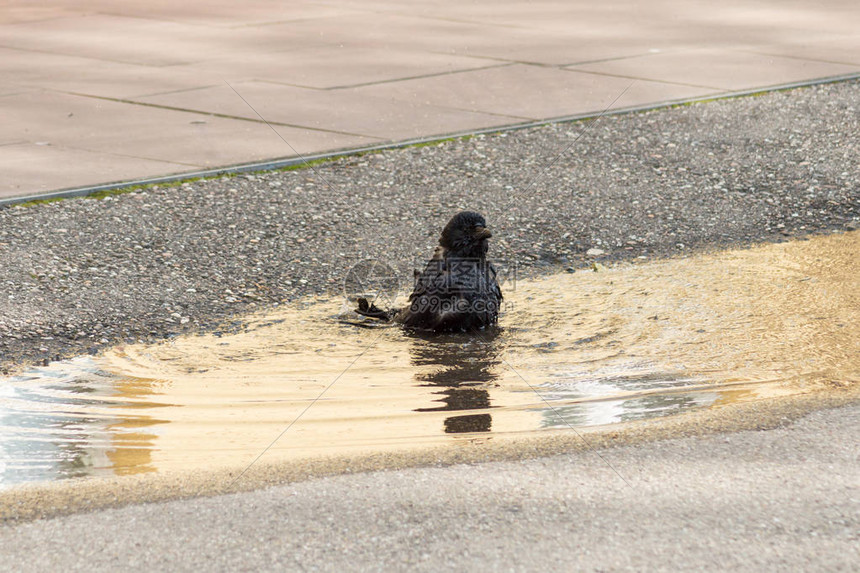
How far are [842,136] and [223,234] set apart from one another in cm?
523

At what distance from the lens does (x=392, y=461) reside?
407cm

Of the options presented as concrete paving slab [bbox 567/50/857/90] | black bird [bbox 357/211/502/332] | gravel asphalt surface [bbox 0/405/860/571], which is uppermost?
concrete paving slab [bbox 567/50/857/90]

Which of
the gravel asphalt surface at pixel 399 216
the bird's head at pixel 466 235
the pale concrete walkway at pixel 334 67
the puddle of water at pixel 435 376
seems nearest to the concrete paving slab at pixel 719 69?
the pale concrete walkway at pixel 334 67

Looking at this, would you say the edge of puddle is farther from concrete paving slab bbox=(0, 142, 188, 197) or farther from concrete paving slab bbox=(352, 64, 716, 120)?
concrete paving slab bbox=(352, 64, 716, 120)

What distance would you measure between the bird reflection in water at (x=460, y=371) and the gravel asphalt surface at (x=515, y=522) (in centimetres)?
50

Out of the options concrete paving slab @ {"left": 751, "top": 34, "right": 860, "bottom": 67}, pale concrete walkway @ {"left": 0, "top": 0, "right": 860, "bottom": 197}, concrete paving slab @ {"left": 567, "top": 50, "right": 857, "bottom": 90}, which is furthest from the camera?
concrete paving slab @ {"left": 751, "top": 34, "right": 860, "bottom": 67}

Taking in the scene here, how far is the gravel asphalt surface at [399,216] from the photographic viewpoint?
5770 mm

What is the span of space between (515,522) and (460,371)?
148cm

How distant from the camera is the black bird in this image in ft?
17.8

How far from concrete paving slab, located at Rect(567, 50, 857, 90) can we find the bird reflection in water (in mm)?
6034

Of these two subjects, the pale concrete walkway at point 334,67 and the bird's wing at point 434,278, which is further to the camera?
the pale concrete walkway at point 334,67

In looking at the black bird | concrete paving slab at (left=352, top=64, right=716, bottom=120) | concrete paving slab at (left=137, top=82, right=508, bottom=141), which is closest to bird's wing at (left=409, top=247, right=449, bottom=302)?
the black bird

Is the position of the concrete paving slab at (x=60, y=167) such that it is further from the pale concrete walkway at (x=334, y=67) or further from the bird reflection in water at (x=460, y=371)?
the bird reflection in water at (x=460, y=371)

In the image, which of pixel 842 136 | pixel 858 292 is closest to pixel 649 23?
pixel 842 136
